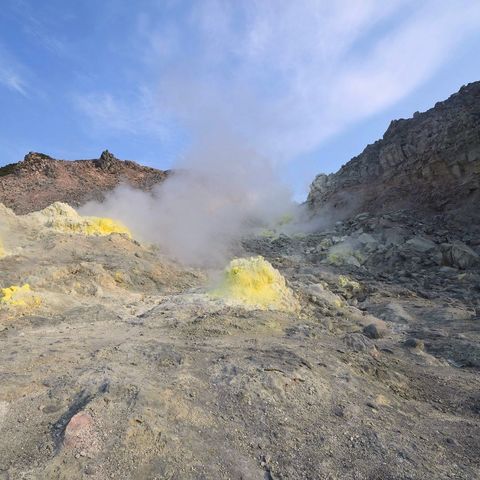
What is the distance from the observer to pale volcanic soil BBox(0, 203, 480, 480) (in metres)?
3.14

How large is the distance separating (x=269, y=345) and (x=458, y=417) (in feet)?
6.20

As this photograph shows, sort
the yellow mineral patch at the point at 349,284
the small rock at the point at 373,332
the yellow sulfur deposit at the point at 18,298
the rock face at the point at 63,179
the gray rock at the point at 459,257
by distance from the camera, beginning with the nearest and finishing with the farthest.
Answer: the yellow sulfur deposit at the point at 18,298, the small rock at the point at 373,332, the yellow mineral patch at the point at 349,284, the gray rock at the point at 459,257, the rock face at the point at 63,179

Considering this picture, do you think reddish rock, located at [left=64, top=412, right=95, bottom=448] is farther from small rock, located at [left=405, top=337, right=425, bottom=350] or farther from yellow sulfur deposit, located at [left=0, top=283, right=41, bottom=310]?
small rock, located at [left=405, top=337, right=425, bottom=350]

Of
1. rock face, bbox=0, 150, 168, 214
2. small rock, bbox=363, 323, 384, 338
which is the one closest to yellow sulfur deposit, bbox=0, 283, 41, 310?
small rock, bbox=363, 323, 384, 338

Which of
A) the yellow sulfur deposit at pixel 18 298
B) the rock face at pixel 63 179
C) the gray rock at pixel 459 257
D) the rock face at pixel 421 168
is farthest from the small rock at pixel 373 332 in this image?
the rock face at pixel 63 179

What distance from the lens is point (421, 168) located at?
17938mm

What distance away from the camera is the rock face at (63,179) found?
83.9 ft

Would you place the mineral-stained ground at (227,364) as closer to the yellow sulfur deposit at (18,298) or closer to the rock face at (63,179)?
the yellow sulfur deposit at (18,298)

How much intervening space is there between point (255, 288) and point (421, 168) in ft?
41.7

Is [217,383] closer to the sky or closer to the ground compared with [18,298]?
closer to the ground

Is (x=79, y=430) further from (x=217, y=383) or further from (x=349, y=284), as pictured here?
(x=349, y=284)

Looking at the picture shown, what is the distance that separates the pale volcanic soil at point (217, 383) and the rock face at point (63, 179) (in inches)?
692

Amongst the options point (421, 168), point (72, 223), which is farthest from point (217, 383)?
point (421, 168)

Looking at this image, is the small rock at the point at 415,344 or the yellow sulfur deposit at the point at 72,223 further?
the yellow sulfur deposit at the point at 72,223
